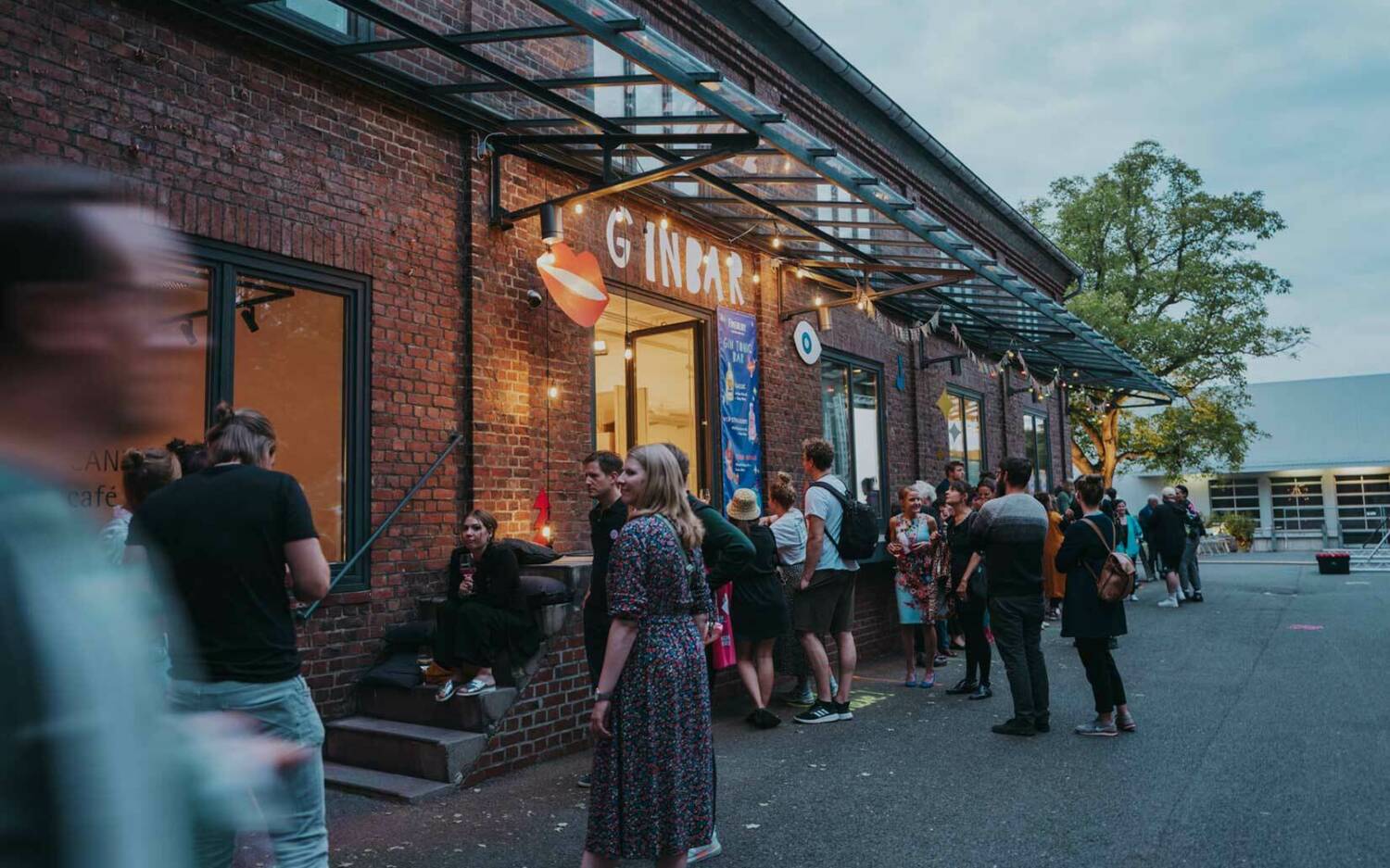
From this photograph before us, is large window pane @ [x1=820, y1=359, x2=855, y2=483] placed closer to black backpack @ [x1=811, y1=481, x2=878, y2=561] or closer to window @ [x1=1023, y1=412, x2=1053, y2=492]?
black backpack @ [x1=811, y1=481, x2=878, y2=561]

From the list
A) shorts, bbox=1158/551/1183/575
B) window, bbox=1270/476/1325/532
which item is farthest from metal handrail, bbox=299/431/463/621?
window, bbox=1270/476/1325/532

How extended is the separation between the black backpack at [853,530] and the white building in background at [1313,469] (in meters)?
36.9

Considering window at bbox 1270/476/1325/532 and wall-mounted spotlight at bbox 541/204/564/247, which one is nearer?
wall-mounted spotlight at bbox 541/204/564/247

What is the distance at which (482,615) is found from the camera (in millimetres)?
5965

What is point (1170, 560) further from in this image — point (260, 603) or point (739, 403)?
point (260, 603)

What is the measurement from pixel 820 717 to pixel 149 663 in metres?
6.98

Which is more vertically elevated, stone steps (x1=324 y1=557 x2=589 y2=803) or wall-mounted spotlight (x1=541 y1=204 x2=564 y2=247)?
wall-mounted spotlight (x1=541 y1=204 x2=564 y2=247)

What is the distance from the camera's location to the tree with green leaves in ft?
99.1

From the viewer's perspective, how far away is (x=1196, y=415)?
3123 centimetres

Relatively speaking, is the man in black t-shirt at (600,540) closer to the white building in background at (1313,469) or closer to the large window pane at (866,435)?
the large window pane at (866,435)

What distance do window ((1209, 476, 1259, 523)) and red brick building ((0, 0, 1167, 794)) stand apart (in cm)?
3840

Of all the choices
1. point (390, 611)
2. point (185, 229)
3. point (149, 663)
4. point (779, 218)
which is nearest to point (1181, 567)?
point (779, 218)

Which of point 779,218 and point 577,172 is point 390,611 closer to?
point 577,172

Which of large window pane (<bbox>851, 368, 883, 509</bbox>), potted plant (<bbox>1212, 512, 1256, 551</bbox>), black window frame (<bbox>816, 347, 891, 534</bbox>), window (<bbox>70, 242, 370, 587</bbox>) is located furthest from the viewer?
potted plant (<bbox>1212, 512, 1256, 551</bbox>)
